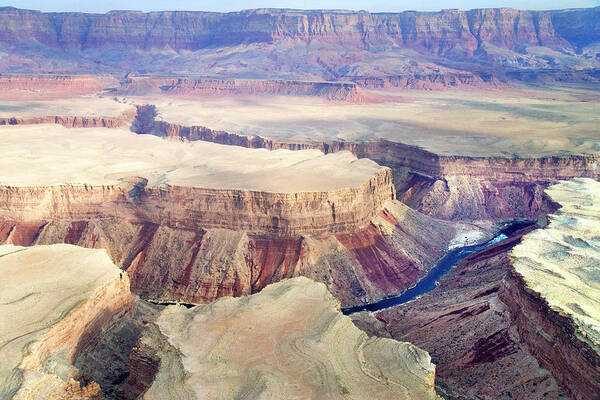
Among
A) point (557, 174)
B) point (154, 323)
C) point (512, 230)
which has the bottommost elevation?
point (512, 230)

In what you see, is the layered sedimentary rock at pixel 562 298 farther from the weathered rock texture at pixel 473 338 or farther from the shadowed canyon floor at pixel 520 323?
the weathered rock texture at pixel 473 338

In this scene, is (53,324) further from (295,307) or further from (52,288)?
(295,307)

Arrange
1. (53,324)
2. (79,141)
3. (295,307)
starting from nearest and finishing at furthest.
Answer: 1. (53,324)
2. (295,307)
3. (79,141)

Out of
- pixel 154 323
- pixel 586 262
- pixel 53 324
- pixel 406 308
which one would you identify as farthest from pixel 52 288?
pixel 586 262

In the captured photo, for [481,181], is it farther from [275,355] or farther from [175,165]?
[275,355]

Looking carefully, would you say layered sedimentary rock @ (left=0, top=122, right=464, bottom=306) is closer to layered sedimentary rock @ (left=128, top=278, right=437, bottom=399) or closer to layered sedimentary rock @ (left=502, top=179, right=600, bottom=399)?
layered sedimentary rock @ (left=502, top=179, right=600, bottom=399)

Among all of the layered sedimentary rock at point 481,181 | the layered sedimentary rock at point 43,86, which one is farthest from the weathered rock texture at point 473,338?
the layered sedimentary rock at point 43,86
